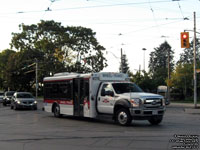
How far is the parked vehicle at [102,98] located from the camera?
1411 centimetres

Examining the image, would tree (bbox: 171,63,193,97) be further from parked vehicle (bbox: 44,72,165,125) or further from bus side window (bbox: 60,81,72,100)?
bus side window (bbox: 60,81,72,100)

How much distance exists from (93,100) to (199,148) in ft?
26.7

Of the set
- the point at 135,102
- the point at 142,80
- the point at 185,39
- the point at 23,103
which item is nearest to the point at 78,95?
the point at 135,102

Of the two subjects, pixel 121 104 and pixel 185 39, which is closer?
pixel 121 104

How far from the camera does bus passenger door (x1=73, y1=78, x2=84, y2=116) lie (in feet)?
56.9

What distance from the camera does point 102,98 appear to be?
52.1 ft

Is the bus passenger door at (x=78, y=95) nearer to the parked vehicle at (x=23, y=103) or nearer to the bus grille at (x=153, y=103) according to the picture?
the bus grille at (x=153, y=103)

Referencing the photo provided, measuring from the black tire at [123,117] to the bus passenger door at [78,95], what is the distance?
119 inches

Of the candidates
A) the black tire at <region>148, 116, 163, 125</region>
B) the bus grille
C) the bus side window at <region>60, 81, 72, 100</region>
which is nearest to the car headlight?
the bus grille

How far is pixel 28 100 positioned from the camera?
91.8ft

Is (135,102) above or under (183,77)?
under

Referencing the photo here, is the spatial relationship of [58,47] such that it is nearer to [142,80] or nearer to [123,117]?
[142,80]

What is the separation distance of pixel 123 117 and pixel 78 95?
3895mm

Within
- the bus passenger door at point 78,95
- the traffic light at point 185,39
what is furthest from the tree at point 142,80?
the bus passenger door at point 78,95
